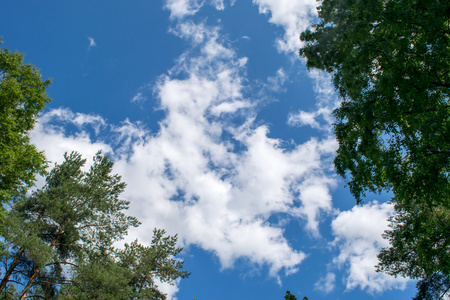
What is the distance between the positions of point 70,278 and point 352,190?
15.2 m

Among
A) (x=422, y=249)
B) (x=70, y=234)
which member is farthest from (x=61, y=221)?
(x=422, y=249)

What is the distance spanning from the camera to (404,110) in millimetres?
8266

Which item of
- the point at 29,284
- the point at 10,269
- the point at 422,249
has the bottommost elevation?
the point at 29,284

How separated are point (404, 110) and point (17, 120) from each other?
529 inches

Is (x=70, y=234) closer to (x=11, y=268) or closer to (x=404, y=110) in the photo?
(x=11, y=268)

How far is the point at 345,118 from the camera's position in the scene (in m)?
10.8

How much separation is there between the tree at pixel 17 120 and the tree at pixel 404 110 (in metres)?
11.8

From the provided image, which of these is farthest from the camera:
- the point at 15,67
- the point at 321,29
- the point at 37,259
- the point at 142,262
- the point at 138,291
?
the point at 142,262

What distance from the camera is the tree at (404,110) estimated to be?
24.9 ft

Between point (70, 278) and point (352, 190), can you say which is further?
point (70, 278)

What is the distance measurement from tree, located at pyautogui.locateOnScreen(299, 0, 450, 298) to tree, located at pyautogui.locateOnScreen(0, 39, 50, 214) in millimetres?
11811

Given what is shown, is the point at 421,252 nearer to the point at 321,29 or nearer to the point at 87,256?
the point at 321,29


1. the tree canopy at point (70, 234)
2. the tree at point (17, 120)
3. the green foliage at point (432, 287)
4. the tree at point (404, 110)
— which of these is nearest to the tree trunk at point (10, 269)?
the tree canopy at point (70, 234)

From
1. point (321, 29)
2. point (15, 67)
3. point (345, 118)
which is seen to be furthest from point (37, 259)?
point (321, 29)
